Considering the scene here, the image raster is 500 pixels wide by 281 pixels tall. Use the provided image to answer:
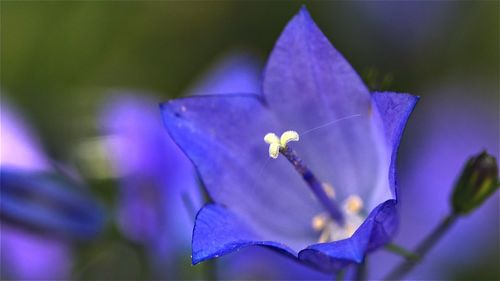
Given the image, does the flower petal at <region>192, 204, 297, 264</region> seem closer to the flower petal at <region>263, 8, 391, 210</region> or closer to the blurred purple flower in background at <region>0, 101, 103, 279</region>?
the flower petal at <region>263, 8, 391, 210</region>

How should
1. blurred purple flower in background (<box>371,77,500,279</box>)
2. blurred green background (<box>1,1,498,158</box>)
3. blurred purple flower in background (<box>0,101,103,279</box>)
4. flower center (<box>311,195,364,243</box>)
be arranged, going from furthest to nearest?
1. blurred green background (<box>1,1,498,158</box>)
2. blurred purple flower in background (<box>371,77,500,279</box>)
3. blurred purple flower in background (<box>0,101,103,279</box>)
4. flower center (<box>311,195,364,243</box>)

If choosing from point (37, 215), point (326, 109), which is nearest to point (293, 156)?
point (326, 109)

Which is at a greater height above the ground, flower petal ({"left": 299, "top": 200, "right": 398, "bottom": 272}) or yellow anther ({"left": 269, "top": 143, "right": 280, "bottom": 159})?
yellow anther ({"left": 269, "top": 143, "right": 280, "bottom": 159})

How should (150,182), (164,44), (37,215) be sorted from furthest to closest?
(164,44) < (150,182) < (37,215)

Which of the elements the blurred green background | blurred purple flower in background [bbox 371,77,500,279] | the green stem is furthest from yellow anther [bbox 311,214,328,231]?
the blurred green background

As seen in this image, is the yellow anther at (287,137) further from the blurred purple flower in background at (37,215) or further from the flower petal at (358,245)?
the blurred purple flower in background at (37,215)

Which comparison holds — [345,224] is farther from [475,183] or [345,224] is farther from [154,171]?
[154,171]

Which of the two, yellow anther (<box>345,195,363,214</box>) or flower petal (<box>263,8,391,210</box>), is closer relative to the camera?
flower petal (<box>263,8,391,210</box>)
